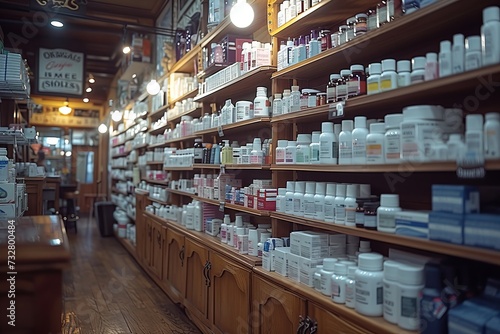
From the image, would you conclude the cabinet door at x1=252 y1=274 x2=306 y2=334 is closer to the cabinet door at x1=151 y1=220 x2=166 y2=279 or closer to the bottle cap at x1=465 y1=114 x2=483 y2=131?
the bottle cap at x1=465 y1=114 x2=483 y2=131

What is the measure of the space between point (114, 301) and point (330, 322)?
3343 mm

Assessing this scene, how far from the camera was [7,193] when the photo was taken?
3.14 meters

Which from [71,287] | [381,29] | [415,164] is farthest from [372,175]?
[71,287]

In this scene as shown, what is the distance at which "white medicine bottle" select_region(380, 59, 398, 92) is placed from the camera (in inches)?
69.9

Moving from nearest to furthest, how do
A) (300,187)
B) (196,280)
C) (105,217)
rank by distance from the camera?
(300,187) < (196,280) < (105,217)

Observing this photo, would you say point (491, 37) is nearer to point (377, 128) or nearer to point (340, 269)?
point (377, 128)

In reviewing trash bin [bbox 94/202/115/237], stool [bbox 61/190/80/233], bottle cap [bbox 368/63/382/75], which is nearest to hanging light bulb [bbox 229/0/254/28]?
bottle cap [bbox 368/63/382/75]

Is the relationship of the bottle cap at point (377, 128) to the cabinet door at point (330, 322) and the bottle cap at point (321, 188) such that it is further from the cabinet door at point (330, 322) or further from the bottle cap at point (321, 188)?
the cabinet door at point (330, 322)

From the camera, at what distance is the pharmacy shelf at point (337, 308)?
1598 mm

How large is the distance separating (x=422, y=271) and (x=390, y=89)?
30.2 inches

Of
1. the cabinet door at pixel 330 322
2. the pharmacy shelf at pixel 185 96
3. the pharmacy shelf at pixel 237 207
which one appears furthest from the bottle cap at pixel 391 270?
the pharmacy shelf at pixel 185 96

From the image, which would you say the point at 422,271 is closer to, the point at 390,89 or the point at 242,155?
the point at 390,89

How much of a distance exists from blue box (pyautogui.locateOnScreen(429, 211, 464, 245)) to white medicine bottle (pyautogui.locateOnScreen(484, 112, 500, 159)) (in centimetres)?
24

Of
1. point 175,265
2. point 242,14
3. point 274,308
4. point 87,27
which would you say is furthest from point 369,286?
point 87,27
